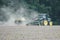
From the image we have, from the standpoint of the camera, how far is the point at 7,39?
510 inches

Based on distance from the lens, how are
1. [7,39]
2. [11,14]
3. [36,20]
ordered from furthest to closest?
[11,14] < [36,20] < [7,39]

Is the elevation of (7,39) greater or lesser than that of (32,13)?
greater

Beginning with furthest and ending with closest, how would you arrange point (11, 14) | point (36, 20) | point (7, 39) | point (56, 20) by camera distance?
point (11, 14) → point (56, 20) → point (36, 20) → point (7, 39)

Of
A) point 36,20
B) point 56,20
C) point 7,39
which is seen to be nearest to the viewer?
point 7,39

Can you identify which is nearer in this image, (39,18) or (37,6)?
(39,18)

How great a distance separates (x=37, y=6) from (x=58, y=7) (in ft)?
12.9

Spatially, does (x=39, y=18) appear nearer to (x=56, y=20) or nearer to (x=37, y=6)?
(x=56, y=20)

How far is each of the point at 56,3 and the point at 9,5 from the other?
28.3 feet

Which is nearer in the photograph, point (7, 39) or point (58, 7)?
point (7, 39)

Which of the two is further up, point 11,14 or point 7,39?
point 7,39

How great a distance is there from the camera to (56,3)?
53000mm

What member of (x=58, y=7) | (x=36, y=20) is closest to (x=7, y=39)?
(x=36, y=20)

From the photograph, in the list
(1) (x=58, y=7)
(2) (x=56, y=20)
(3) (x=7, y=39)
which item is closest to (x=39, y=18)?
(2) (x=56, y=20)

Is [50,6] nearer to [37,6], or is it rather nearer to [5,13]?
[37,6]
